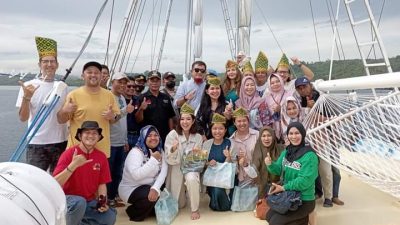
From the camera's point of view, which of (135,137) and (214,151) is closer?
(214,151)

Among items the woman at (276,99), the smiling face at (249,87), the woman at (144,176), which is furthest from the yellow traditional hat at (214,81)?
the woman at (144,176)

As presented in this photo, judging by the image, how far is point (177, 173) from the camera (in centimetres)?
374

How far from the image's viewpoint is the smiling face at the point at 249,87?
3924 millimetres

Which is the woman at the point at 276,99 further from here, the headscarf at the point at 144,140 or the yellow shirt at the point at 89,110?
the yellow shirt at the point at 89,110

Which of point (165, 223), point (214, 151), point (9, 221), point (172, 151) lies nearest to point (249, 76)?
point (214, 151)

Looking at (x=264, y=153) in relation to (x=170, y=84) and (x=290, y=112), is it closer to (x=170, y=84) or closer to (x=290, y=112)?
(x=290, y=112)

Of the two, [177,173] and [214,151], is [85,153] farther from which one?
[214,151]

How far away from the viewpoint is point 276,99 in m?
3.90

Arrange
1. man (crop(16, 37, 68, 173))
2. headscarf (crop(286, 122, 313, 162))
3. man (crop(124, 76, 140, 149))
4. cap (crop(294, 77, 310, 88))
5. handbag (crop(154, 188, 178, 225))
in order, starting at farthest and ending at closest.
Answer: man (crop(124, 76, 140, 149)) → cap (crop(294, 77, 310, 88)) → handbag (crop(154, 188, 178, 225)) → headscarf (crop(286, 122, 313, 162)) → man (crop(16, 37, 68, 173))

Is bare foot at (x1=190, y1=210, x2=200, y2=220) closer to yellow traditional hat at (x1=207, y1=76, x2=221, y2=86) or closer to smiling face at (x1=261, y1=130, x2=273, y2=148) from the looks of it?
smiling face at (x1=261, y1=130, x2=273, y2=148)

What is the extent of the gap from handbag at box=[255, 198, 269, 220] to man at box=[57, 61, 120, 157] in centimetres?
145

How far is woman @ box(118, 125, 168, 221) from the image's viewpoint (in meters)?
3.49

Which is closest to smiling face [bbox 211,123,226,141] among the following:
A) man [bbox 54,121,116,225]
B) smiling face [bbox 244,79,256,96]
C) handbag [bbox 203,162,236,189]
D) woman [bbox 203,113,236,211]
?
woman [bbox 203,113,236,211]

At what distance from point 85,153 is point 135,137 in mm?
1171
